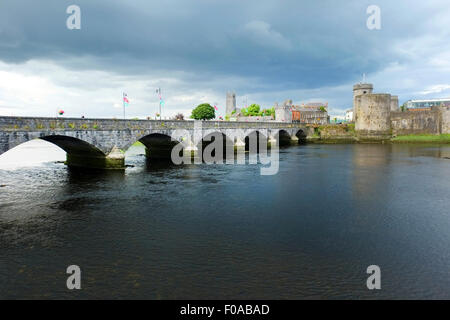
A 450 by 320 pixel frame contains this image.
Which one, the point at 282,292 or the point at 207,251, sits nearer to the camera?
the point at 282,292

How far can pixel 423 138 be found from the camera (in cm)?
6506

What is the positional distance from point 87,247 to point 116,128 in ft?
61.6

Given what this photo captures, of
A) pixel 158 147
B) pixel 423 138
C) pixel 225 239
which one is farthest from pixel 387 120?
pixel 225 239

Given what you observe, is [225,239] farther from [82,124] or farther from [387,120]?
[387,120]

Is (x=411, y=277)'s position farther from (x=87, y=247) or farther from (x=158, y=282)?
(x=87, y=247)

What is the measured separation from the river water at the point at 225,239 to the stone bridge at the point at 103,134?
3828 mm

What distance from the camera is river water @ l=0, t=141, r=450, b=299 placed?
8.08 meters

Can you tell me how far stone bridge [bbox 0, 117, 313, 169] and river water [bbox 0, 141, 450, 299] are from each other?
3828 millimetres

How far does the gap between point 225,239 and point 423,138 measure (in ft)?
224

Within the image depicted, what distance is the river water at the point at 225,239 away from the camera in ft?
26.5

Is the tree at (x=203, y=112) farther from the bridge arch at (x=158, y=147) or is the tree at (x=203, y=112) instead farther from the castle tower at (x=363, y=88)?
the bridge arch at (x=158, y=147)

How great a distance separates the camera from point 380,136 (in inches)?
2625

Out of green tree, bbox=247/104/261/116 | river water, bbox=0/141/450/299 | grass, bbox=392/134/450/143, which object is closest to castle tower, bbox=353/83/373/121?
grass, bbox=392/134/450/143
